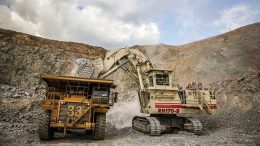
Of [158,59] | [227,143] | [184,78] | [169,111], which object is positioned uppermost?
[158,59]

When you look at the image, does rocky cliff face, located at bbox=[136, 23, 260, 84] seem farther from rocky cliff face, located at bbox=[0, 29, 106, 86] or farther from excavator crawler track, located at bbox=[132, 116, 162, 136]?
excavator crawler track, located at bbox=[132, 116, 162, 136]

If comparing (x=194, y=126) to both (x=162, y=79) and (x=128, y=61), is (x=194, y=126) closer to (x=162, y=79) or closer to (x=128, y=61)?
(x=162, y=79)

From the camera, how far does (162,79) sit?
1479 centimetres

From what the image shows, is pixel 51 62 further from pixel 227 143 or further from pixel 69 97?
pixel 227 143

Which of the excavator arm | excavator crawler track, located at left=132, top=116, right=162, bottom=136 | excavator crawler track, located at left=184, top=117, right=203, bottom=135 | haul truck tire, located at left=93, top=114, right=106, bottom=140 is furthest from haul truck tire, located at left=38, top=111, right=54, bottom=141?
excavator crawler track, located at left=184, top=117, right=203, bottom=135

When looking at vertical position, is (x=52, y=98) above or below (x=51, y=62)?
below

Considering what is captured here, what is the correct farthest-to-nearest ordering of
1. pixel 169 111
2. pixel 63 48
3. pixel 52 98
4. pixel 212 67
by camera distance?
pixel 63 48, pixel 212 67, pixel 169 111, pixel 52 98

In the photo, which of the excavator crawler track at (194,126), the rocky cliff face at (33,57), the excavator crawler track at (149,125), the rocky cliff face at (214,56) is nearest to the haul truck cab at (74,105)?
the excavator crawler track at (149,125)

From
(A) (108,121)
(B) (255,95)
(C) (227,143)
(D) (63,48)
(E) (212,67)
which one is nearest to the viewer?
(C) (227,143)

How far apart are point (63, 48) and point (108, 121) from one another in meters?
10.9

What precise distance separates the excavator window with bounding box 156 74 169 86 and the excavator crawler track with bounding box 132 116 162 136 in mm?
1822

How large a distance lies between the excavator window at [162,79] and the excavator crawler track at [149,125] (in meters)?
1.82

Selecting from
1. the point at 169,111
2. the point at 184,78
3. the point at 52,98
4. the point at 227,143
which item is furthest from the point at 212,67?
the point at 52,98

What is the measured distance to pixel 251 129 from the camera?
47.2 feet
